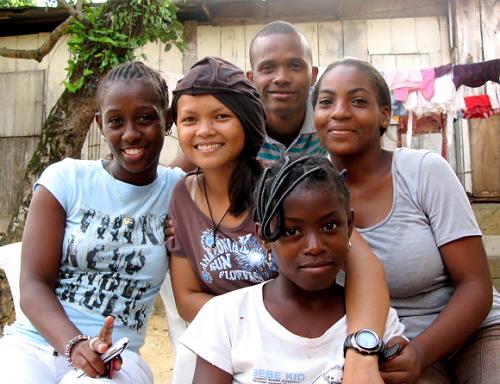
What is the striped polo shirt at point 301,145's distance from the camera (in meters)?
2.70

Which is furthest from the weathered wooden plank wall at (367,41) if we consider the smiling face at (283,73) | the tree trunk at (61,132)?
the smiling face at (283,73)

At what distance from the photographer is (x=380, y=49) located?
6.95 m

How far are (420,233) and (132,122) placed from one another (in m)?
1.19

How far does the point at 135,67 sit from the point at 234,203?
2.38ft

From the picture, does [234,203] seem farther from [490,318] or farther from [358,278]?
[490,318]

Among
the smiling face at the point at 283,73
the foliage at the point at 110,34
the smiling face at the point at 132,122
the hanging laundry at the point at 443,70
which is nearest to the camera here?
the smiling face at the point at 132,122

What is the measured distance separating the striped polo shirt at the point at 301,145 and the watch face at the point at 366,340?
127 centimetres

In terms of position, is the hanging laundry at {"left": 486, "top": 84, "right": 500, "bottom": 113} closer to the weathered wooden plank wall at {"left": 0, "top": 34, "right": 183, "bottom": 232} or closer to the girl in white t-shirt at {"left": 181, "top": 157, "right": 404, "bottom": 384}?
the weathered wooden plank wall at {"left": 0, "top": 34, "right": 183, "bottom": 232}

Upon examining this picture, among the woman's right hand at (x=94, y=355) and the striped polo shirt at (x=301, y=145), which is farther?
the striped polo shirt at (x=301, y=145)

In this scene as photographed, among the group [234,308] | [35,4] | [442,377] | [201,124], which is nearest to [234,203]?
[201,124]

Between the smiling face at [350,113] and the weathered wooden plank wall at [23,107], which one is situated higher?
the weathered wooden plank wall at [23,107]

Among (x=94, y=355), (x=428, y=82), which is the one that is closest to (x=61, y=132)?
(x=94, y=355)

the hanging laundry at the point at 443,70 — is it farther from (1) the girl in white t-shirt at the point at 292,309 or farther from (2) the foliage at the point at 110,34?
(1) the girl in white t-shirt at the point at 292,309

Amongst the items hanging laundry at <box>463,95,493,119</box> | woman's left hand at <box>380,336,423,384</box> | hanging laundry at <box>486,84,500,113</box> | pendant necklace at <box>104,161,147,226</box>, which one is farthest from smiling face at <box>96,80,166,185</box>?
hanging laundry at <box>486,84,500,113</box>
